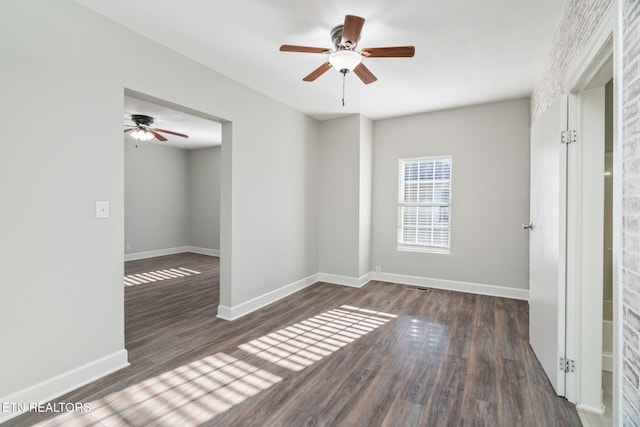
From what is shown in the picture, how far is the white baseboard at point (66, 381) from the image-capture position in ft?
5.91

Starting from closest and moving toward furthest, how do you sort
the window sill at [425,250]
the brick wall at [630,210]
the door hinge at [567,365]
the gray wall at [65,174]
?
the brick wall at [630,210] → the gray wall at [65,174] → the door hinge at [567,365] → the window sill at [425,250]

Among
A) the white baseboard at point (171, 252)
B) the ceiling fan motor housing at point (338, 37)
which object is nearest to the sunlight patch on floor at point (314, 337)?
the ceiling fan motor housing at point (338, 37)

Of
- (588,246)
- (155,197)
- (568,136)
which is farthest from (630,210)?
(155,197)

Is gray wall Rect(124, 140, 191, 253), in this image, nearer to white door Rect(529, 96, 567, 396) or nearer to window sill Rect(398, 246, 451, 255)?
window sill Rect(398, 246, 451, 255)

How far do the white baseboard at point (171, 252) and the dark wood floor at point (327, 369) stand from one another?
3134 mm

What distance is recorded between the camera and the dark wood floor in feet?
5.96

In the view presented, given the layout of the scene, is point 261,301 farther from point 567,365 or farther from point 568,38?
point 568,38

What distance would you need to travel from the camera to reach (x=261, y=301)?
12.3 ft

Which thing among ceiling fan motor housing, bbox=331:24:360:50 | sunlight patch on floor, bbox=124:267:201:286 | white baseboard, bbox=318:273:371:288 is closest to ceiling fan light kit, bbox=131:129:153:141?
sunlight patch on floor, bbox=124:267:201:286

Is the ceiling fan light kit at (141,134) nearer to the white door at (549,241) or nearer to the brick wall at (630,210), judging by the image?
the white door at (549,241)

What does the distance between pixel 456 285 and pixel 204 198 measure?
6.00 m

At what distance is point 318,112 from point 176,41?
7.59 ft

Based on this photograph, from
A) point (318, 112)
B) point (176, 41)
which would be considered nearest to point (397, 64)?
point (318, 112)

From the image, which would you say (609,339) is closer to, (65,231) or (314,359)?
(314,359)
